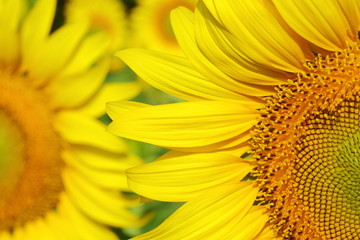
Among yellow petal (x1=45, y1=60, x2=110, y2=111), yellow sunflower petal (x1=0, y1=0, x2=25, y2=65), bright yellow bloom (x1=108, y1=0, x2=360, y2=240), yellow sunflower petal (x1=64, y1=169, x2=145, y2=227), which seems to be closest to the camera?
bright yellow bloom (x1=108, y1=0, x2=360, y2=240)

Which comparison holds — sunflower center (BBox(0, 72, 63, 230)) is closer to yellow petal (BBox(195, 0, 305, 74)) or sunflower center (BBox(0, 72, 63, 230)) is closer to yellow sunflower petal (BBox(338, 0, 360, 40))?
yellow petal (BBox(195, 0, 305, 74))

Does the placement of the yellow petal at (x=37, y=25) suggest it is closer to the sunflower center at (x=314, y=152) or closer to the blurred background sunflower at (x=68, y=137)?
the blurred background sunflower at (x=68, y=137)

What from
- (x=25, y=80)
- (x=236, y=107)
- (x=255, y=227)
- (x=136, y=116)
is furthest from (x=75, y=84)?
(x=255, y=227)

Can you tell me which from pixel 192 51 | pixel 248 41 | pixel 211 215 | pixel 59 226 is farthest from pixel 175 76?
pixel 59 226

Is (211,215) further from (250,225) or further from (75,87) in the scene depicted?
(75,87)

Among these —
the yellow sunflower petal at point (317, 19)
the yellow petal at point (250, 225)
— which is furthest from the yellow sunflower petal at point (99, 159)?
the yellow sunflower petal at point (317, 19)

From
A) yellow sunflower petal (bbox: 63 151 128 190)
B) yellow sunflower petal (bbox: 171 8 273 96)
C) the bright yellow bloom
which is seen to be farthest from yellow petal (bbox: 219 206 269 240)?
yellow sunflower petal (bbox: 63 151 128 190)
